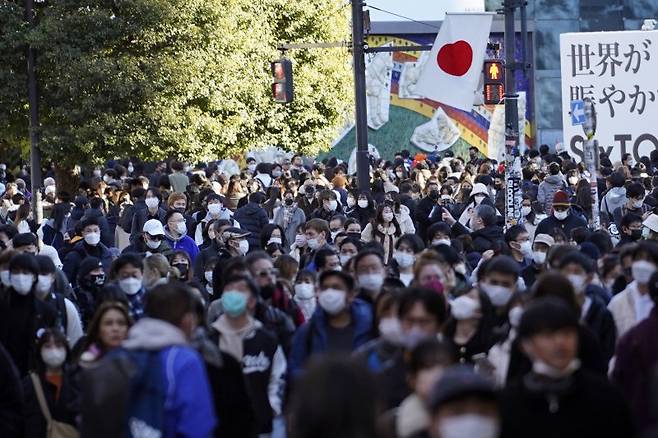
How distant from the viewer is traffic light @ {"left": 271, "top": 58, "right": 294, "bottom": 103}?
28797mm

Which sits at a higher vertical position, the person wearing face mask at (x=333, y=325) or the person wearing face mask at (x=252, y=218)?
the person wearing face mask at (x=333, y=325)

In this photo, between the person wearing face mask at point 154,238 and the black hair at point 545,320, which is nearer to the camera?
the black hair at point 545,320

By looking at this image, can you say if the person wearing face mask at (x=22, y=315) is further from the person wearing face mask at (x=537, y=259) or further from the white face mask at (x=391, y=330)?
the person wearing face mask at (x=537, y=259)

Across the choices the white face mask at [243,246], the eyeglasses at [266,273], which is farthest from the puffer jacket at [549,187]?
the eyeglasses at [266,273]

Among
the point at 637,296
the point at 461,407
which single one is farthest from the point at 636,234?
the point at 461,407

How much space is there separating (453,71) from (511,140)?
8.24 ft

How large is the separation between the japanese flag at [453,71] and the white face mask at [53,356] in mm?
14249

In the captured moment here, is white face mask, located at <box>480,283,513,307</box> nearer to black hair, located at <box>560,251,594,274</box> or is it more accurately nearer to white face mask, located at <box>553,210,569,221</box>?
black hair, located at <box>560,251,594,274</box>

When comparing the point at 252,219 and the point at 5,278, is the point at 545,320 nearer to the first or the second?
the point at 5,278

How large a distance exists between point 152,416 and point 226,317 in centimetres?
197

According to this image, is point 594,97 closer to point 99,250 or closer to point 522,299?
point 99,250

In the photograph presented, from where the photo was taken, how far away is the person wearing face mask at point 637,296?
1005cm

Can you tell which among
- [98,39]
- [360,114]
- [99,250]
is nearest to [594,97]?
[360,114]

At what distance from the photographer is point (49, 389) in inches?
420
